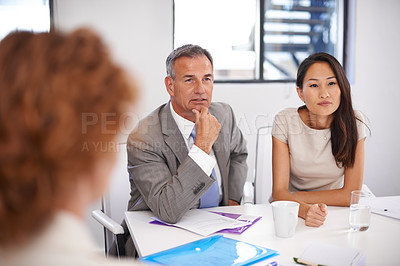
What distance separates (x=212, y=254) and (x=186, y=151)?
74 cm

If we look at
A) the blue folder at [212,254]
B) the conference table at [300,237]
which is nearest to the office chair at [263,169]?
the conference table at [300,237]

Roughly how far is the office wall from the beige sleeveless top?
1167 mm

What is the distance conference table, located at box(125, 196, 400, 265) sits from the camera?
1288 mm

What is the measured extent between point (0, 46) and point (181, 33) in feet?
10.3

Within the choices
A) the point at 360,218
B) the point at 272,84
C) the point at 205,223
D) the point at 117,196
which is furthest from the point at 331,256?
the point at 272,84

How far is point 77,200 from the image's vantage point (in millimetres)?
604

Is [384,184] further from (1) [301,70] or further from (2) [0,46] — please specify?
(2) [0,46]

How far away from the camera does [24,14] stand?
3.12m

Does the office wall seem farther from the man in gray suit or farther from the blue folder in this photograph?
the blue folder

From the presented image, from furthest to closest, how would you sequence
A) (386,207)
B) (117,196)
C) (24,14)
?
(24,14) < (117,196) < (386,207)

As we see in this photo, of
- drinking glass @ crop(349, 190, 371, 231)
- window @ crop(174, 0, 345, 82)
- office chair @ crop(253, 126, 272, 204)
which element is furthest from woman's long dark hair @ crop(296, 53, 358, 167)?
window @ crop(174, 0, 345, 82)

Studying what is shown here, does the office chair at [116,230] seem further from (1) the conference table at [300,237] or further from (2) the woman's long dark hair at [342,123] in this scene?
(2) the woman's long dark hair at [342,123]

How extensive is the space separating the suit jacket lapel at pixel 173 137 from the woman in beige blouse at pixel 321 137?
53 centimetres

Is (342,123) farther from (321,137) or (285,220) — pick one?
(285,220)
